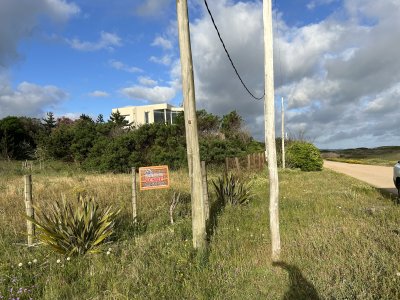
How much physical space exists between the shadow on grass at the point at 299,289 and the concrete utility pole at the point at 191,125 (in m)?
1.61

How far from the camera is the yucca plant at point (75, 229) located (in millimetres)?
6367

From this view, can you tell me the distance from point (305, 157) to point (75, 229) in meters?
26.2

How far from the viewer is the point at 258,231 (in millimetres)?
7852

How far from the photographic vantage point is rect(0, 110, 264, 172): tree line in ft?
99.3

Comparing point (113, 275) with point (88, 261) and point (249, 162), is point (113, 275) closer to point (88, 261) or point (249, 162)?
point (88, 261)

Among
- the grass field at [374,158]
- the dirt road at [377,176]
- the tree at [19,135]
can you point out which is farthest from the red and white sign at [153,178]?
the tree at [19,135]

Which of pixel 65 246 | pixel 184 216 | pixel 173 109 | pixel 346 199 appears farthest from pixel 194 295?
pixel 173 109

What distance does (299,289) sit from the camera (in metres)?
4.71

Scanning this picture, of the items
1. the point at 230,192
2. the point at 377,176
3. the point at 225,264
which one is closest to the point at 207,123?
the point at 377,176

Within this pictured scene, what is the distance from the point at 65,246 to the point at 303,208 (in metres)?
6.22

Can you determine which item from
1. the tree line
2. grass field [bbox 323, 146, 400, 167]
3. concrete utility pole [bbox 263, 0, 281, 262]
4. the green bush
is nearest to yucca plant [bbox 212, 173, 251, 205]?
concrete utility pole [bbox 263, 0, 281, 262]

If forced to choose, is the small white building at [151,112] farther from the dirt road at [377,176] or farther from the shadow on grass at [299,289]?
the shadow on grass at [299,289]

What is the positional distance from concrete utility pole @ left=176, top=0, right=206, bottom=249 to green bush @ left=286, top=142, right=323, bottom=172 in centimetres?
2515

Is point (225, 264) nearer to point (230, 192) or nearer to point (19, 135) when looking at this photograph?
point (230, 192)
